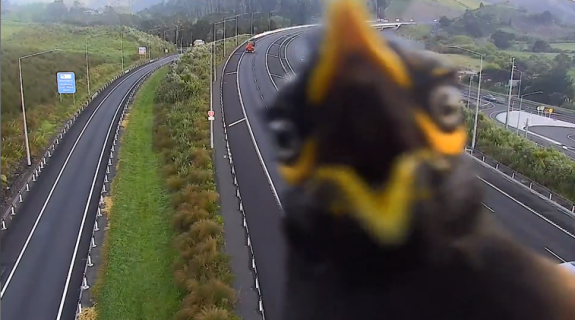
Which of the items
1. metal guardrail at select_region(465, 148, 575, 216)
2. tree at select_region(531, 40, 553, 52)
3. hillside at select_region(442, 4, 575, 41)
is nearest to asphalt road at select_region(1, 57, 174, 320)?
hillside at select_region(442, 4, 575, 41)

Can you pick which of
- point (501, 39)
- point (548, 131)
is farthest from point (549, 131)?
point (501, 39)

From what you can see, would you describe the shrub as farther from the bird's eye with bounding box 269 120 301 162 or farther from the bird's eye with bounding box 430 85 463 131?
the bird's eye with bounding box 269 120 301 162

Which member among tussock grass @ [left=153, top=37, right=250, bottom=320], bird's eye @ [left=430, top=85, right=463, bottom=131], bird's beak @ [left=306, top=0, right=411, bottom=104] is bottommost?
tussock grass @ [left=153, top=37, right=250, bottom=320]

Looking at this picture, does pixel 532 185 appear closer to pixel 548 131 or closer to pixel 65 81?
pixel 548 131

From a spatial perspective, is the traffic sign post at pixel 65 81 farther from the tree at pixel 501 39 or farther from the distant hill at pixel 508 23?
the distant hill at pixel 508 23

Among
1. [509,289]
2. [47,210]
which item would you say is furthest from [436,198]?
[47,210]
